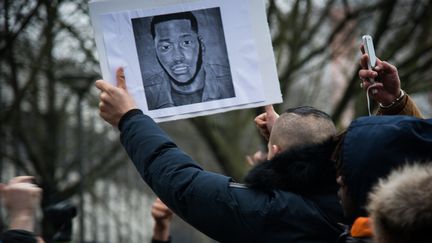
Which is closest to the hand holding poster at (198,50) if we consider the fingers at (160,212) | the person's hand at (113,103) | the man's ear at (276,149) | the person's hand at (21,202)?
the person's hand at (113,103)

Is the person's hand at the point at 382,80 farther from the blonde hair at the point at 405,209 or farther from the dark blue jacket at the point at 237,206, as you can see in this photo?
the blonde hair at the point at 405,209

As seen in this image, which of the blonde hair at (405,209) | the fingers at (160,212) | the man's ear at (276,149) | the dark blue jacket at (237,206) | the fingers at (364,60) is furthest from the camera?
the fingers at (160,212)

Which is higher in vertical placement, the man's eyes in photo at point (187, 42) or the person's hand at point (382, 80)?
the man's eyes in photo at point (187, 42)

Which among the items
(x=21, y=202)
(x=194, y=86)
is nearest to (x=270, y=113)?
(x=194, y=86)

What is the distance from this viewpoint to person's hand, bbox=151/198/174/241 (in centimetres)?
447

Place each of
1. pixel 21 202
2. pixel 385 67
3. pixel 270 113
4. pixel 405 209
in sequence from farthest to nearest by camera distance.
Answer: pixel 270 113 → pixel 385 67 → pixel 21 202 → pixel 405 209

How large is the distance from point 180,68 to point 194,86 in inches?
3.3

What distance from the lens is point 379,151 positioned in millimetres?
2346

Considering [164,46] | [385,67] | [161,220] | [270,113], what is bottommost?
[161,220]

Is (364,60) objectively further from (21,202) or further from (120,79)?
(21,202)

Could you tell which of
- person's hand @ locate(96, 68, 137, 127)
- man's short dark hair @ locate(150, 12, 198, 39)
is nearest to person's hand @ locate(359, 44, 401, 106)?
man's short dark hair @ locate(150, 12, 198, 39)

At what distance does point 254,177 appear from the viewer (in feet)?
8.87

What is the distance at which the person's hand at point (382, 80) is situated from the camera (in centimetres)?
317

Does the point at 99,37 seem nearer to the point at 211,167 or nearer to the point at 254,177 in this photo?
the point at 254,177
